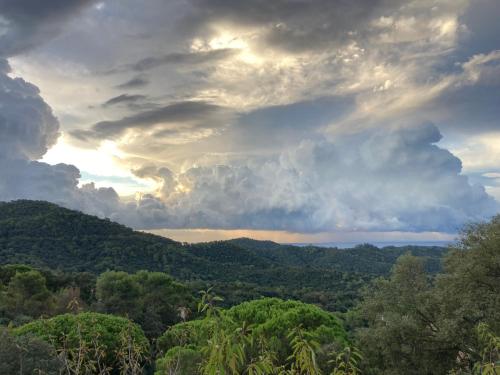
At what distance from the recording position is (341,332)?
43.7 meters

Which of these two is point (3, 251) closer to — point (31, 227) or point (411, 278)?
point (31, 227)

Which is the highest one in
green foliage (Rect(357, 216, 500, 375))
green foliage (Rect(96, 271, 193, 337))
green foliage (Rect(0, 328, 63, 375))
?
green foliage (Rect(357, 216, 500, 375))

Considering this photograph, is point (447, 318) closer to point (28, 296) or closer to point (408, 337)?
point (408, 337)

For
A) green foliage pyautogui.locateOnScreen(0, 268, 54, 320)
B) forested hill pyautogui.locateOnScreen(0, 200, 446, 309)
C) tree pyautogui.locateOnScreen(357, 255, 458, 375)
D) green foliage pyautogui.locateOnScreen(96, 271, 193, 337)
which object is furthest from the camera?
forested hill pyautogui.locateOnScreen(0, 200, 446, 309)

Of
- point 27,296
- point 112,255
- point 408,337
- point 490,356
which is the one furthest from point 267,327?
point 112,255

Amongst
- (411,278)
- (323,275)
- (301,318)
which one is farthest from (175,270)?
(411,278)

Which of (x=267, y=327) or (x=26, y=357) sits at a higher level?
(x=26, y=357)

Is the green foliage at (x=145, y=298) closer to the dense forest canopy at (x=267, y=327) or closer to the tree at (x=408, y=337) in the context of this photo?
the dense forest canopy at (x=267, y=327)

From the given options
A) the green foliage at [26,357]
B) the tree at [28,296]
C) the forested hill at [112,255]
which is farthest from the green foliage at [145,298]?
the forested hill at [112,255]

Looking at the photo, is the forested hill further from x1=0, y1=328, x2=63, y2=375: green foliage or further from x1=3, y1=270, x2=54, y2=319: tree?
x1=0, y1=328, x2=63, y2=375: green foliage

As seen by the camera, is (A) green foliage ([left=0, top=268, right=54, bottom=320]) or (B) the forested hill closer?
(A) green foliage ([left=0, top=268, right=54, bottom=320])

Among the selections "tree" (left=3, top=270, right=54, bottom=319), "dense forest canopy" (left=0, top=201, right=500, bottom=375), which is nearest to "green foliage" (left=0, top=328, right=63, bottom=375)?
"dense forest canopy" (left=0, top=201, right=500, bottom=375)

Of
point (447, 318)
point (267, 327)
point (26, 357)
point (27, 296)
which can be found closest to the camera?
point (26, 357)

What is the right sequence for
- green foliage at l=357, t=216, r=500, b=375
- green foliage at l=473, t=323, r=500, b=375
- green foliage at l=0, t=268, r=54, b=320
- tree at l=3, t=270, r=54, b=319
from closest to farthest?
1. green foliage at l=473, t=323, r=500, b=375
2. green foliage at l=357, t=216, r=500, b=375
3. green foliage at l=0, t=268, r=54, b=320
4. tree at l=3, t=270, r=54, b=319
